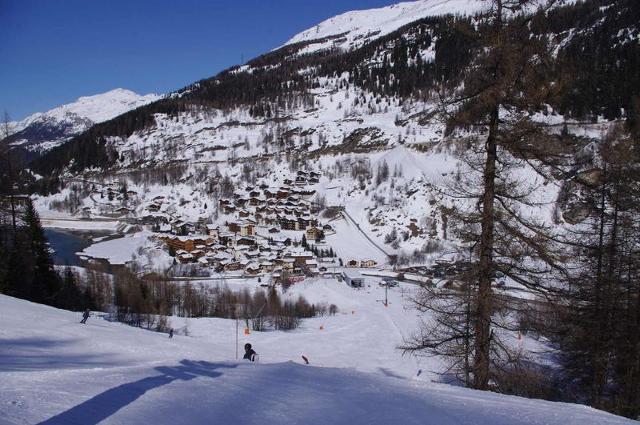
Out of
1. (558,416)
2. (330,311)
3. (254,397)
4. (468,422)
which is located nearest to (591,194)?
(558,416)

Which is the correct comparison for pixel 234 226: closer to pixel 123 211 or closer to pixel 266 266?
pixel 266 266

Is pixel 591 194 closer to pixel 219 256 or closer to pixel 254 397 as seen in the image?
pixel 254 397

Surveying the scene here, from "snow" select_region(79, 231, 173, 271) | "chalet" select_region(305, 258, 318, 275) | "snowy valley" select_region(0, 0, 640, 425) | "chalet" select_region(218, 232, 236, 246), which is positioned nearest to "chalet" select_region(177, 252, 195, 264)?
"snowy valley" select_region(0, 0, 640, 425)

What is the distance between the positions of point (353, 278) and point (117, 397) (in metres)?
44.4

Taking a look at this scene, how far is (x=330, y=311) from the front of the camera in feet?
127

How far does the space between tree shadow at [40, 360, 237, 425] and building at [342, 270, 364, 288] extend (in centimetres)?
4095

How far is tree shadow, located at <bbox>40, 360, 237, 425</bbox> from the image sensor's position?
11.3 ft

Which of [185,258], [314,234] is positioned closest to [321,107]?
[314,234]

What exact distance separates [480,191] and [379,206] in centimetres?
6347

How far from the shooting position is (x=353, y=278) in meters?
47.7

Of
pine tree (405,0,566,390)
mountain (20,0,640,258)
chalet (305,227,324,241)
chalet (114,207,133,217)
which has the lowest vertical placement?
chalet (305,227,324,241)

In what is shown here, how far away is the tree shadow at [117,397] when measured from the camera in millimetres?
3445

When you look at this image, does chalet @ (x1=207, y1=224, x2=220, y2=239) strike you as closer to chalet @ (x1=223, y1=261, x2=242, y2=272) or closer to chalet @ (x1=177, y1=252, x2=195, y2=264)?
chalet @ (x1=177, y1=252, x2=195, y2=264)

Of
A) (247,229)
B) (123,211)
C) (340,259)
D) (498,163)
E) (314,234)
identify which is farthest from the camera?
(123,211)
